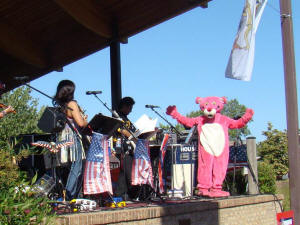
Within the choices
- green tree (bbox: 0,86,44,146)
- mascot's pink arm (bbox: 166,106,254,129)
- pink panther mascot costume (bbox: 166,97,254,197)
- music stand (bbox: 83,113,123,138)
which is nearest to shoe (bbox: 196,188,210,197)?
pink panther mascot costume (bbox: 166,97,254,197)

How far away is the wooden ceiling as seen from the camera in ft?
30.7

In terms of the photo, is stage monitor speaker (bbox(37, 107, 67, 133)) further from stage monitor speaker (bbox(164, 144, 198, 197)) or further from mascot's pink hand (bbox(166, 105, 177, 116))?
mascot's pink hand (bbox(166, 105, 177, 116))

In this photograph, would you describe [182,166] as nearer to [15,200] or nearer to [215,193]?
[215,193]

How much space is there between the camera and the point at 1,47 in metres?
10.4

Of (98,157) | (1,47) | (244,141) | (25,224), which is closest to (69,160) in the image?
(98,157)

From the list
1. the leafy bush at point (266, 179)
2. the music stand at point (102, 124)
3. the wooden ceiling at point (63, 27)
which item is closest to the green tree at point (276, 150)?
the leafy bush at point (266, 179)

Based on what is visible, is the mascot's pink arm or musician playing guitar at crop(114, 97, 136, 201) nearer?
musician playing guitar at crop(114, 97, 136, 201)

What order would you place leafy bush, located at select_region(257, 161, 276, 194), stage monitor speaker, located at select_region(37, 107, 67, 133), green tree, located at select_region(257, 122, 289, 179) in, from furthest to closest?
green tree, located at select_region(257, 122, 289, 179) → leafy bush, located at select_region(257, 161, 276, 194) → stage monitor speaker, located at select_region(37, 107, 67, 133)

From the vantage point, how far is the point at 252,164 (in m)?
8.42

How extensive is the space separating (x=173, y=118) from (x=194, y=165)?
79 cm

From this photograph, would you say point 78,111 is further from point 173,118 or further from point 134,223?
point 173,118

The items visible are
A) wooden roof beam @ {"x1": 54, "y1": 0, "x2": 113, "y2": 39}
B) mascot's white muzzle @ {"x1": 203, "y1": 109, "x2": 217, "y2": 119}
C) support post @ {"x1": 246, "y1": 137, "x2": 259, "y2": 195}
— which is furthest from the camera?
wooden roof beam @ {"x1": 54, "y1": 0, "x2": 113, "y2": 39}

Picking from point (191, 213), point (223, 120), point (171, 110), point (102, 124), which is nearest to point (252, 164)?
point (223, 120)

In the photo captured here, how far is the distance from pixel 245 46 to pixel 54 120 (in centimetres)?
252
